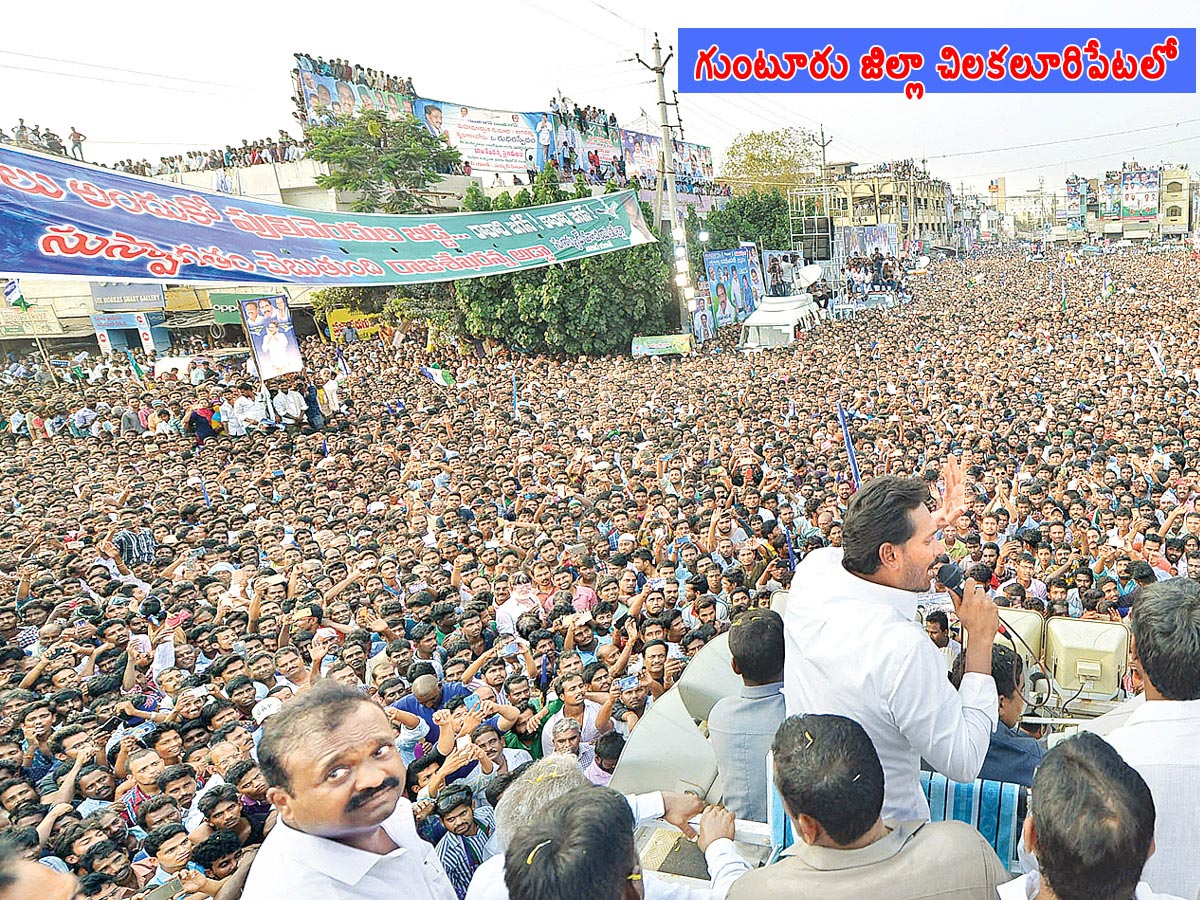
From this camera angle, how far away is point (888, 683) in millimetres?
1644

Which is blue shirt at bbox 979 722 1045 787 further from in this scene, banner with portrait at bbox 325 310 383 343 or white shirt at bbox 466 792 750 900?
banner with portrait at bbox 325 310 383 343

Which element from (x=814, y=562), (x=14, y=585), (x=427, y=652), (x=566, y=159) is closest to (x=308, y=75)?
(x=566, y=159)

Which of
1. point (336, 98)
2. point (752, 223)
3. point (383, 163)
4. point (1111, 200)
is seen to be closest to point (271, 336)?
point (383, 163)

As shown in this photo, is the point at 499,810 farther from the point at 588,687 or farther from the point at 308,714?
the point at 588,687

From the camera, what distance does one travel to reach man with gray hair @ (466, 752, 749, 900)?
1597 millimetres

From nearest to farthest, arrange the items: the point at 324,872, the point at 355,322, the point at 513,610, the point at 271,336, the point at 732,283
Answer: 1. the point at 324,872
2. the point at 513,610
3. the point at 271,336
4. the point at 732,283
5. the point at 355,322

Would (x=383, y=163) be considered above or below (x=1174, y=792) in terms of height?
above

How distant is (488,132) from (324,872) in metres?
33.5

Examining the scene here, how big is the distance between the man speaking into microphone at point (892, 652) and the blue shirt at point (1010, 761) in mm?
207

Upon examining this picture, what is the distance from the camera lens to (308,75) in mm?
25234

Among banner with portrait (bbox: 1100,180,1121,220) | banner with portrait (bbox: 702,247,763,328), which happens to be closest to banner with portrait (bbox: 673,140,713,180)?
banner with portrait (bbox: 702,247,763,328)

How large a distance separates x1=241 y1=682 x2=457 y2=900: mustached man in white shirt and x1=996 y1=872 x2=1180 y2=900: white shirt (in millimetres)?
1150

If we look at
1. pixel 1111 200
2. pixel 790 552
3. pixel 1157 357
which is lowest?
pixel 790 552

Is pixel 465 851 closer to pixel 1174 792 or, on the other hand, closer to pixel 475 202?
pixel 1174 792
